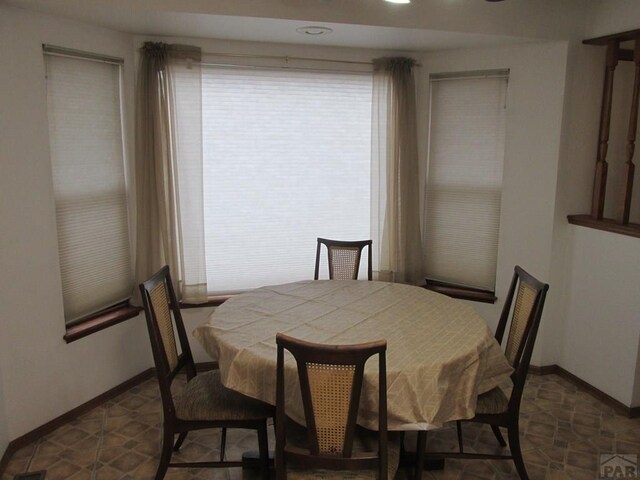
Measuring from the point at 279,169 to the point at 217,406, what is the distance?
1965 mm

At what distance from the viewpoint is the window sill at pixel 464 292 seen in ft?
12.7

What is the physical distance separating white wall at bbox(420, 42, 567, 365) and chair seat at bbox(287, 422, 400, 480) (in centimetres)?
198

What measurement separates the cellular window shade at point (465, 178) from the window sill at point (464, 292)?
0.15ft

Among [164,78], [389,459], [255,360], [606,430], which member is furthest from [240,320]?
[606,430]

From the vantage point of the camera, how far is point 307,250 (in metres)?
3.99

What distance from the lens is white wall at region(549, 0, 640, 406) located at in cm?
313

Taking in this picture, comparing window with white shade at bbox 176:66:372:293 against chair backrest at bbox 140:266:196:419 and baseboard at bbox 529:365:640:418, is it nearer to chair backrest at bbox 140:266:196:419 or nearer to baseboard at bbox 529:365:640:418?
chair backrest at bbox 140:266:196:419

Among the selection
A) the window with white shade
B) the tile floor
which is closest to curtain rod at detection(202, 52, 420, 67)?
the window with white shade

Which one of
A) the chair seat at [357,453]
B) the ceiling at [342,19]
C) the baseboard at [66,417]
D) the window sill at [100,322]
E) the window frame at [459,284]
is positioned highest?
the ceiling at [342,19]

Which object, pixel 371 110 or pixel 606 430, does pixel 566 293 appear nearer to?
pixel 606 430

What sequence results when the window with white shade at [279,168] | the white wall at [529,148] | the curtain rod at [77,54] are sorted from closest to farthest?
the curtain rod at [77,54], the white wall at [529,148], the window with white shade at [279,168]

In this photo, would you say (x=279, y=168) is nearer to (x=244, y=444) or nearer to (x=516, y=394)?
(x=244, y=444)

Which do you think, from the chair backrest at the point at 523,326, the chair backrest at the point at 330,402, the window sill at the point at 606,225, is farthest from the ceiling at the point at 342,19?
the chair backrest at the point at 330,402

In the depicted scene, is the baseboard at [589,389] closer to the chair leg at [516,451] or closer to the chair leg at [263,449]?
the chair leg at [516,451]
